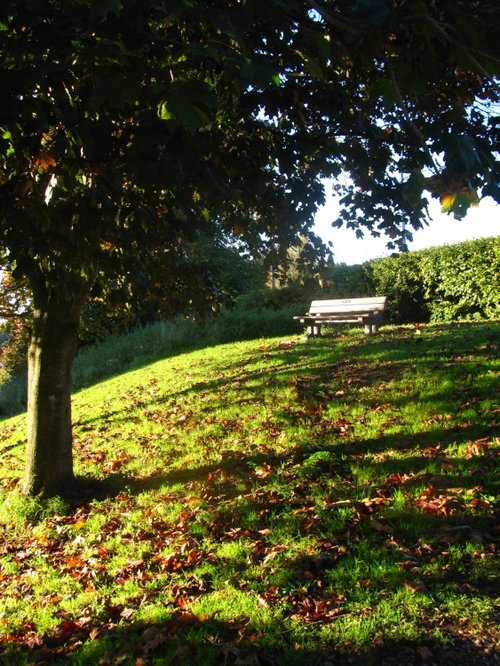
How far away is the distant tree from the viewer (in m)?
2.96

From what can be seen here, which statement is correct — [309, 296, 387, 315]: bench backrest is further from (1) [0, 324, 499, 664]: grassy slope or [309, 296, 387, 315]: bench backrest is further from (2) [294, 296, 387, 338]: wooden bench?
(1) [0, 324, 499, 664]: grassy slope

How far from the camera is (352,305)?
12.9 m

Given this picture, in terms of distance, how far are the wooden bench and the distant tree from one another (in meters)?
5.98

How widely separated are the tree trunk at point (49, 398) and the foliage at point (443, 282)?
10.9m

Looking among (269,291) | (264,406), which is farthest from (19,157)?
(269,291)

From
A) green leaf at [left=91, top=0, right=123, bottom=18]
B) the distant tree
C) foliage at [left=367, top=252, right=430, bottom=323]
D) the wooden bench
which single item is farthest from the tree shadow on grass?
foliage at [left=367, top=252, right=430, bottom=323]

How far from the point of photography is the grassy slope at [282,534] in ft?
11.1

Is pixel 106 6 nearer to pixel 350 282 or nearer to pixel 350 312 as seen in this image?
pixel 350 312

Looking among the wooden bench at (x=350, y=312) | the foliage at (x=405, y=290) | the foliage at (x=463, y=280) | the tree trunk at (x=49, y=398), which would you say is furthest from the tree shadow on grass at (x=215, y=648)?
the foliage at (x=405, y=290)

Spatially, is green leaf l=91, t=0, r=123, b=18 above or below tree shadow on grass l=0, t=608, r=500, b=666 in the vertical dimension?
above

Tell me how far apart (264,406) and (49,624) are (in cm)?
447

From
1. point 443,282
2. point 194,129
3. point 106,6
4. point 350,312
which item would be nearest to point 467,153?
point 194,129

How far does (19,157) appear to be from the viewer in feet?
13.8

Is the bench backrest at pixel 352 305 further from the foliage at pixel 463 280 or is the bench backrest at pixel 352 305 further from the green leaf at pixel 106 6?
the green leaf at pixel 106 6
